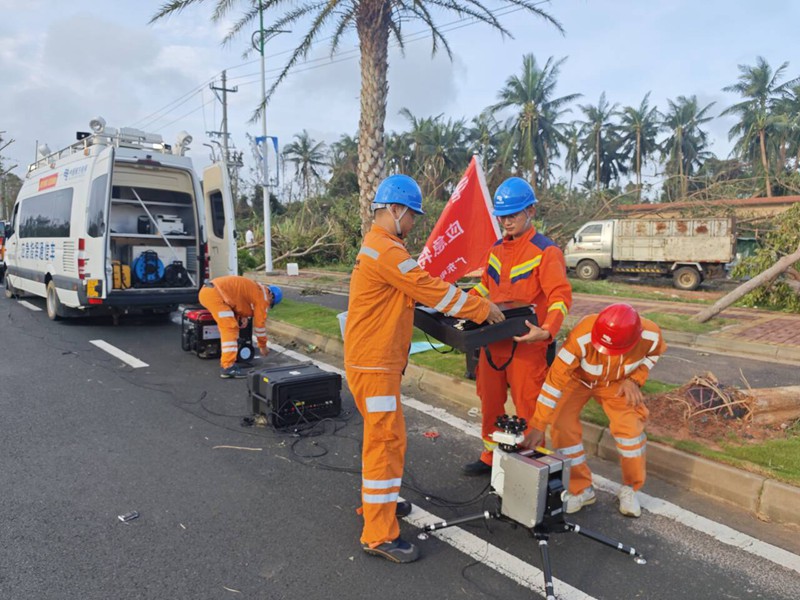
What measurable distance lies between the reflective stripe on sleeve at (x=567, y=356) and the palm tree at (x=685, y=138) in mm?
48616

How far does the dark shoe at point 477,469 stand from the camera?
4.11 metres

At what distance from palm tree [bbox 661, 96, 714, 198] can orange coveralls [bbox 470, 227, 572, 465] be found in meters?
48.0

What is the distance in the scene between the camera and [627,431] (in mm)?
3490

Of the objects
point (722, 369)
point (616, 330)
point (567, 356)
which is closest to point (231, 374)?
point (567, 356)

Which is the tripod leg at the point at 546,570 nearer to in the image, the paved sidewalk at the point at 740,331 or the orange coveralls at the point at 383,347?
the orange coveralls at the point at 383,347

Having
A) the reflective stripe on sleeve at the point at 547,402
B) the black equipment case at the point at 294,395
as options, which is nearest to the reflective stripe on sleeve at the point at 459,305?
the reflective stripe on sleeve at the point at 547,402

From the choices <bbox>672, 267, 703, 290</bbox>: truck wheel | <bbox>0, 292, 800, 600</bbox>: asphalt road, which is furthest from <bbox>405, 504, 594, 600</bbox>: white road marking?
<bbox>672, 267, 703, 290</bbox>: truck wheel

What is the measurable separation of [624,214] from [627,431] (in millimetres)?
18323

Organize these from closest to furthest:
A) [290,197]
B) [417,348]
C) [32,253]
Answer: [417,348] < [32,253] < [290,197]

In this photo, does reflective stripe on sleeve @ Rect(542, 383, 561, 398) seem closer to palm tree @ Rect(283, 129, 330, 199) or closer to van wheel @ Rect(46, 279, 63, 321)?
van wheel @ Rect(46, 279, 63, 321)

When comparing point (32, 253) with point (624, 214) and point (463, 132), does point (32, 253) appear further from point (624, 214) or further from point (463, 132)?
point (463, 132)

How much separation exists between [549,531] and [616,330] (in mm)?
1133

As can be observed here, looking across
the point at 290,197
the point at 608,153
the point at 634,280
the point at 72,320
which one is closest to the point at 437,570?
the point at 72,320

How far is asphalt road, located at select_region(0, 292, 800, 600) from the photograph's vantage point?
282 cm
